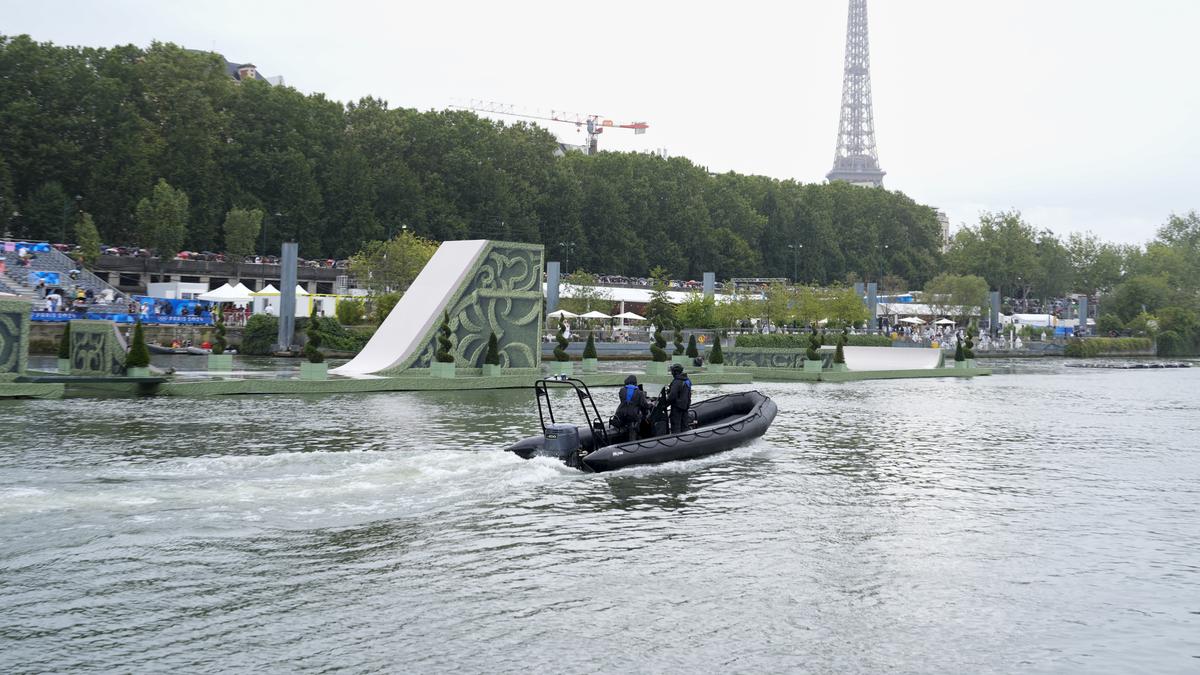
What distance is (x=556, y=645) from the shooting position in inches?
368

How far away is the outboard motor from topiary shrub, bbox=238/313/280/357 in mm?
39383

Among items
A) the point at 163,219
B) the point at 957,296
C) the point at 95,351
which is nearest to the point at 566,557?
the point at 95,351

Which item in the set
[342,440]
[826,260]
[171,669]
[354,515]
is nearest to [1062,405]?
[342,440]

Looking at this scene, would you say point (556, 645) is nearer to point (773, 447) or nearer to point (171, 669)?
point (171, 669)

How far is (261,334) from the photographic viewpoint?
54.6 metres

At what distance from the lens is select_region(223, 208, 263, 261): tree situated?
244ft

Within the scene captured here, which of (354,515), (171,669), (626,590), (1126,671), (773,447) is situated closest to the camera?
(171,669)

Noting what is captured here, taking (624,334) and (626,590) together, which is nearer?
(626,590)

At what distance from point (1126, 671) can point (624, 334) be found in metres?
58.0

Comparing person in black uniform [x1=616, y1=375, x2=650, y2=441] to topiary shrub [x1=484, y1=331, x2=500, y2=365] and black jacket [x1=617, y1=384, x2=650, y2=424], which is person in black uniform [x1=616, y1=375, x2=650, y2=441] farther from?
topiary shrub [x1=484, y1=331, x2=500, y2=365]

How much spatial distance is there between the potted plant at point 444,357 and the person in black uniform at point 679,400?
1579 cm

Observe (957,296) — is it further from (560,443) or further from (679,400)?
(560,443)

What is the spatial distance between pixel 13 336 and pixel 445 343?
12.4m

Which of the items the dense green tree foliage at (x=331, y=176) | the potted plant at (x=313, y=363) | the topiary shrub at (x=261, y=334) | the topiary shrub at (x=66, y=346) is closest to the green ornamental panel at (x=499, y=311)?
the potted plant at (x=313, y=363)
